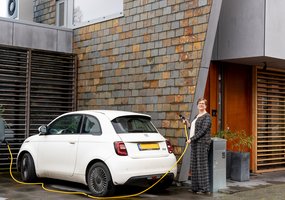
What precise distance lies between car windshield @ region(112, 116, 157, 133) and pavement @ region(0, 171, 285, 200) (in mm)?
1232

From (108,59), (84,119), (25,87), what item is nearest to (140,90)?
(108,59)

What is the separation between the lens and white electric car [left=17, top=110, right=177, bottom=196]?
325 inches

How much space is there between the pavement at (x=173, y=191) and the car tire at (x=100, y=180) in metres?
0.27

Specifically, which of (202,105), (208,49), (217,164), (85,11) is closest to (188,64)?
(208,49)

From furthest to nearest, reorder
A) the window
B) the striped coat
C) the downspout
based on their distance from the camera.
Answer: the window, the downspout, the striped coat

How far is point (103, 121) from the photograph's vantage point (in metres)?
8.71

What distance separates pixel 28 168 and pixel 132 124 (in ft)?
8.74

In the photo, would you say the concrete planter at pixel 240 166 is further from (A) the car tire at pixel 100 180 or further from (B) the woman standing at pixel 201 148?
(A) the car tire at pixel 100 180

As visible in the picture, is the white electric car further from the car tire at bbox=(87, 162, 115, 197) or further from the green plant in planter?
the green plant in planter

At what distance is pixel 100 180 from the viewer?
8.46 m

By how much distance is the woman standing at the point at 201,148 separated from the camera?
8.98 meters

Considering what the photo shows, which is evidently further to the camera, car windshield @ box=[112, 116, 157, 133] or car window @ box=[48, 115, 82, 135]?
car window @ box=[48, 115, 82, 135]

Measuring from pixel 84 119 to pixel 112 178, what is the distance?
1484mm

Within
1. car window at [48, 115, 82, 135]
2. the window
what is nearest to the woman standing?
car window at [48, 115, 82, 135]
